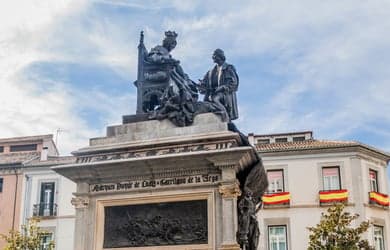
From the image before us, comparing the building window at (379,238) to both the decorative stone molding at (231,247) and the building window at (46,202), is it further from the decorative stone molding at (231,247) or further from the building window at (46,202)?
the decorative stone molding at (231,247)

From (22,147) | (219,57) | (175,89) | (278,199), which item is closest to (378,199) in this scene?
(278,199)

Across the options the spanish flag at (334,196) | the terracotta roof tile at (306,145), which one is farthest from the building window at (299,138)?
the spanish flag at (334,196)

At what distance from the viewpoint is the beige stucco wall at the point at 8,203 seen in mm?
38375

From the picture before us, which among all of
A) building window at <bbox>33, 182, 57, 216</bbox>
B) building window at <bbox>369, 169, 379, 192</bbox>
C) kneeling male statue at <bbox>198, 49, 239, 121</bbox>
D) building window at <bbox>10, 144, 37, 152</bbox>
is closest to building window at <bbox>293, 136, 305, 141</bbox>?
building window at <bbox>369, 169, 379, 192</bbox>

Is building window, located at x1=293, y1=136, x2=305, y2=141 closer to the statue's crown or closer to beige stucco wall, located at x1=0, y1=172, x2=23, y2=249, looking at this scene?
beige stucco wall, located at x1=0, y1=172, x2=23, y2=249

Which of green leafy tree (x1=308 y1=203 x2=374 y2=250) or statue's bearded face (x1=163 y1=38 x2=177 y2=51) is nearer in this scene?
statue's bearded face (x1=163 y1=38 x2=177 y2=51)

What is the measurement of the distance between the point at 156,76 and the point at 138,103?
730mm

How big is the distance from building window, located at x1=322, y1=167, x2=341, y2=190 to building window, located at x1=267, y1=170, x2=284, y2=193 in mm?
2465

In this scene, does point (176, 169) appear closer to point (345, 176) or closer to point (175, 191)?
point (175, 191)

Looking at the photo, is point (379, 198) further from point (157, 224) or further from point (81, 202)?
point (81, 202)

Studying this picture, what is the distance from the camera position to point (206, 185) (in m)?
11.8

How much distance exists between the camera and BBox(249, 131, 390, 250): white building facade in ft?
115

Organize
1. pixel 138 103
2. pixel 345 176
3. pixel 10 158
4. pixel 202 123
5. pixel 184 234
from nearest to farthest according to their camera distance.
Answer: pixel 184 234
pixel 202 123
pixel 138 103
pixel 345 176
pixel 10 158

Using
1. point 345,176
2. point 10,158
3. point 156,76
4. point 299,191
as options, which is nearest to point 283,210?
point 299,191
